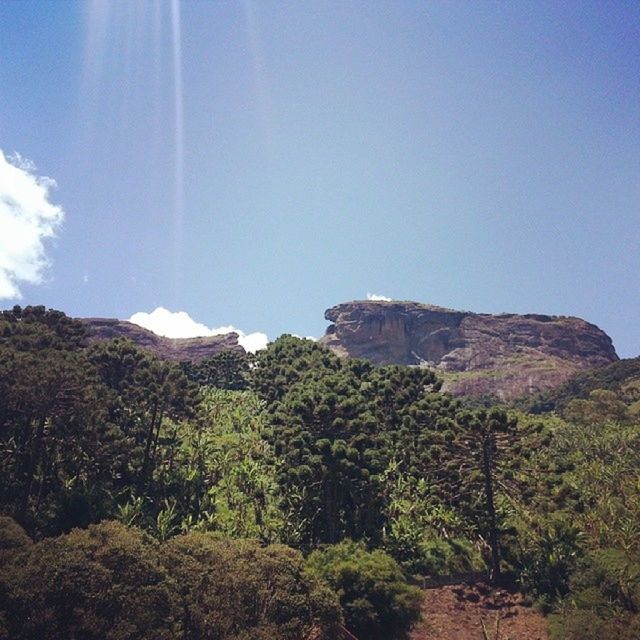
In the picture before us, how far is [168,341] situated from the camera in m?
174

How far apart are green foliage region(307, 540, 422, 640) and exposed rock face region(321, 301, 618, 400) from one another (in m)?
144

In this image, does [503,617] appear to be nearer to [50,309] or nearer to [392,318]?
[50,309]

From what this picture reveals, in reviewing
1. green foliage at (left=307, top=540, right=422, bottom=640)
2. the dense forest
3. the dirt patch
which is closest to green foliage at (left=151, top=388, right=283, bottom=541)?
the dense forest

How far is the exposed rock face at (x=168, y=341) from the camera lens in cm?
16200

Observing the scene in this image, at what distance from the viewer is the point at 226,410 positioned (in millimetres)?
56406

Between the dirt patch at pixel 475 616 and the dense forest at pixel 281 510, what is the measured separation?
3.47 feet

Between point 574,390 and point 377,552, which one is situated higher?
point 574,390

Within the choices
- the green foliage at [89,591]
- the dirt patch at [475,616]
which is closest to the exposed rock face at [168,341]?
the dirt patch at [475,616]

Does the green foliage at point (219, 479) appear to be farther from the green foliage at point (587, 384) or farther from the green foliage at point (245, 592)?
the green foliage at point (587, 384)

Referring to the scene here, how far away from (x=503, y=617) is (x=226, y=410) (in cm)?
3626

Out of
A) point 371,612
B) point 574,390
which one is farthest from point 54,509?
point 574,390

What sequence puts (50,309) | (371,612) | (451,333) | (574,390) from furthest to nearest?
(451,333) < (574,390) < (50,309) < (371,612)

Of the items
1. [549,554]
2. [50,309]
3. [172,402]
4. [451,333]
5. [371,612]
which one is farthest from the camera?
[451,333]

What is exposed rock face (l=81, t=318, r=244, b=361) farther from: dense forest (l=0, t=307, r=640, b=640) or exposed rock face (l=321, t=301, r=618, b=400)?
dense forest (l=0, t=307, r=640, b=640)
